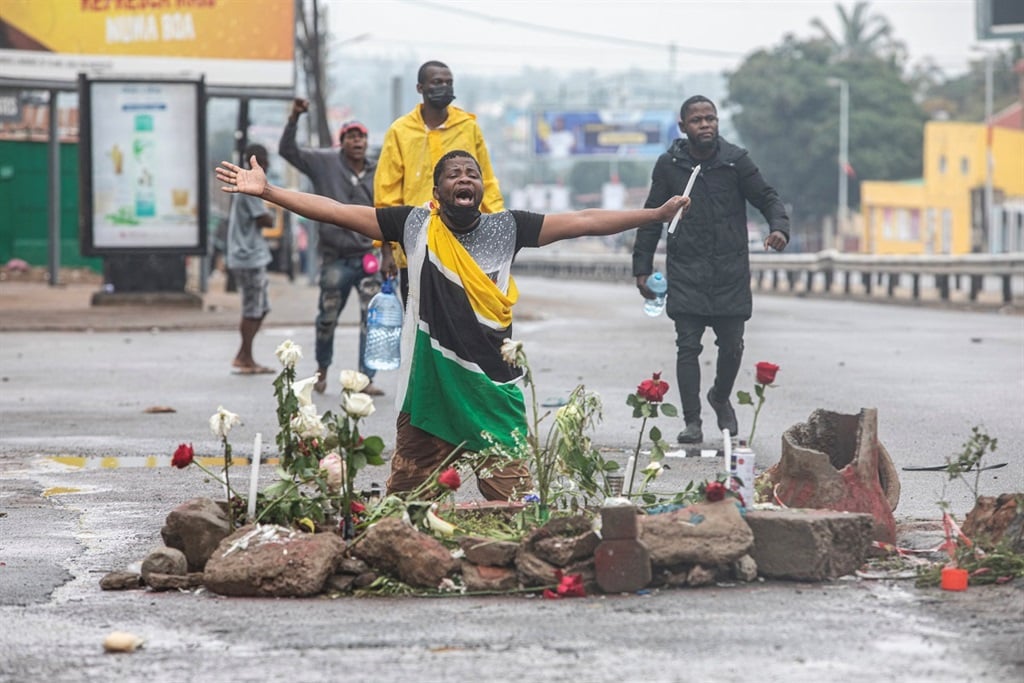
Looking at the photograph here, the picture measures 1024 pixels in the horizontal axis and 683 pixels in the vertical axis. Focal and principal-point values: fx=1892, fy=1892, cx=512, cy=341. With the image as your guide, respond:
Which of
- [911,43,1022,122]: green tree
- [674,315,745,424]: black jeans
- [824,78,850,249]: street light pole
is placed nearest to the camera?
[674,315,745,424]: black jeans

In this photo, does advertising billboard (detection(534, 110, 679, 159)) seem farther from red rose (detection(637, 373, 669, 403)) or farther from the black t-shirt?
red rose (detection(637, 373, 669, 403))

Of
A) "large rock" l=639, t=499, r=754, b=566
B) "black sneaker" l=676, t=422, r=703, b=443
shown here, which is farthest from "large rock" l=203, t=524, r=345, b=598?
"black sneaker" l=676, t=422, r=703, b=443

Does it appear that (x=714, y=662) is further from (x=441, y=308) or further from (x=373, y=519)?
(x=441, y=308)

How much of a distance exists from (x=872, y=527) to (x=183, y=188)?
20.5m

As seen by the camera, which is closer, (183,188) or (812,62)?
(183,188)

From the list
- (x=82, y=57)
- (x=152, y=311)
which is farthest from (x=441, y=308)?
(x=82, y=57)

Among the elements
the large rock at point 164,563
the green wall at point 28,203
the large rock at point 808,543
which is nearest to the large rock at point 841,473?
the large rock at point 808,543

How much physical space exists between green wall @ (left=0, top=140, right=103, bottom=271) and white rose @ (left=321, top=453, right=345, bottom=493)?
3611cm

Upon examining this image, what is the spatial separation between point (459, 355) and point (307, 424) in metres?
1.02

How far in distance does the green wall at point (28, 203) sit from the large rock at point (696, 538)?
122ft

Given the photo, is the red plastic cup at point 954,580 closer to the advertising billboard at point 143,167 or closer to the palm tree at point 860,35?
the advertising billboard at point 143,167

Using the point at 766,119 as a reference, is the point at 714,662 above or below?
below

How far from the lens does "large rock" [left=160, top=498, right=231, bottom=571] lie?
247 inches

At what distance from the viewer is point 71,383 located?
14.4 metres
